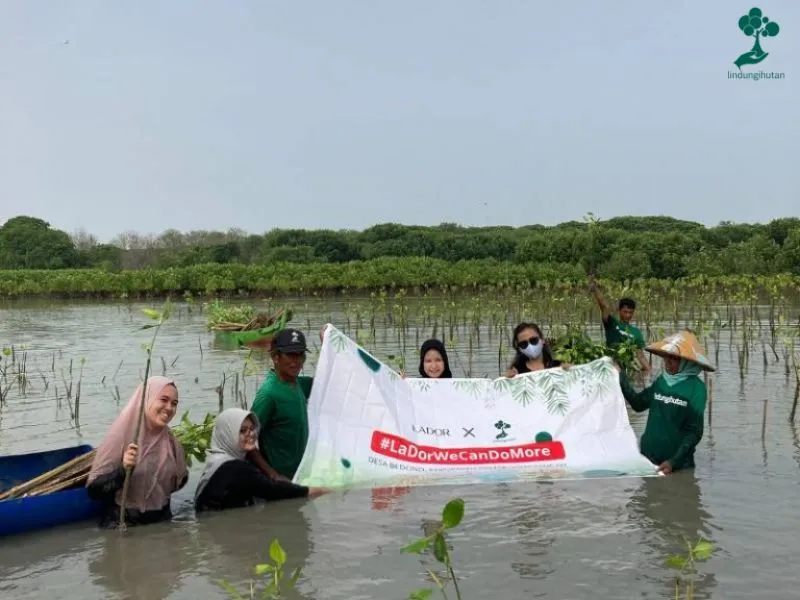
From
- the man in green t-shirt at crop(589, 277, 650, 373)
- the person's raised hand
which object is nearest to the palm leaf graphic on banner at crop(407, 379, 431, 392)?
the person's raised hand

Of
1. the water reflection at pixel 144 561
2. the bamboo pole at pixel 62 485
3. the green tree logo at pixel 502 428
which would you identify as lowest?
the water reflection at pixel 144 561

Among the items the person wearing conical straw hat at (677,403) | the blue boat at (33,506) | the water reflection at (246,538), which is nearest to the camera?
the water reflection at (246,538)

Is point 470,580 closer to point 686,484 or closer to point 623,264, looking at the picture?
point 686,484

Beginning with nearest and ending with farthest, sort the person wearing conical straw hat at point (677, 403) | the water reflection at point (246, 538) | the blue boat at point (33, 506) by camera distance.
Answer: the water reflection at point (246, 538), the blue boat at point (33, 506), the person wearing conical straw hat at point (677, 403)

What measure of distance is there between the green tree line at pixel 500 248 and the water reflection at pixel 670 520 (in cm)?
2211

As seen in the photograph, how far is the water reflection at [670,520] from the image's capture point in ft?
13.7

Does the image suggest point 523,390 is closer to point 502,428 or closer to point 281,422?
point 502,428

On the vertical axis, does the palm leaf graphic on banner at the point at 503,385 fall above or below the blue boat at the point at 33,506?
above

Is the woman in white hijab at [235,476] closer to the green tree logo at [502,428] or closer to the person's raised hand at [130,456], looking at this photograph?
the person's raised hand at [130,456]

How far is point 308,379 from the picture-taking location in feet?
19.5

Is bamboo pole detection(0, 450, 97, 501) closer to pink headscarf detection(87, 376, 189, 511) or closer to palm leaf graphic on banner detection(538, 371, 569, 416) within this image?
pink headscarf detection(87, 376, 189, 511)

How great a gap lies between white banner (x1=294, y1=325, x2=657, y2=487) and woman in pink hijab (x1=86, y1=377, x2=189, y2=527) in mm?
898

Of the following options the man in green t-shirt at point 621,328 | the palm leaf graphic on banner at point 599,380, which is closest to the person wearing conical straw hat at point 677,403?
the palm leaf graphic on banner at point 599,380

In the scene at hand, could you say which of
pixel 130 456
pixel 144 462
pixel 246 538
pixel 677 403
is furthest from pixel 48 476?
pixel 677 403
